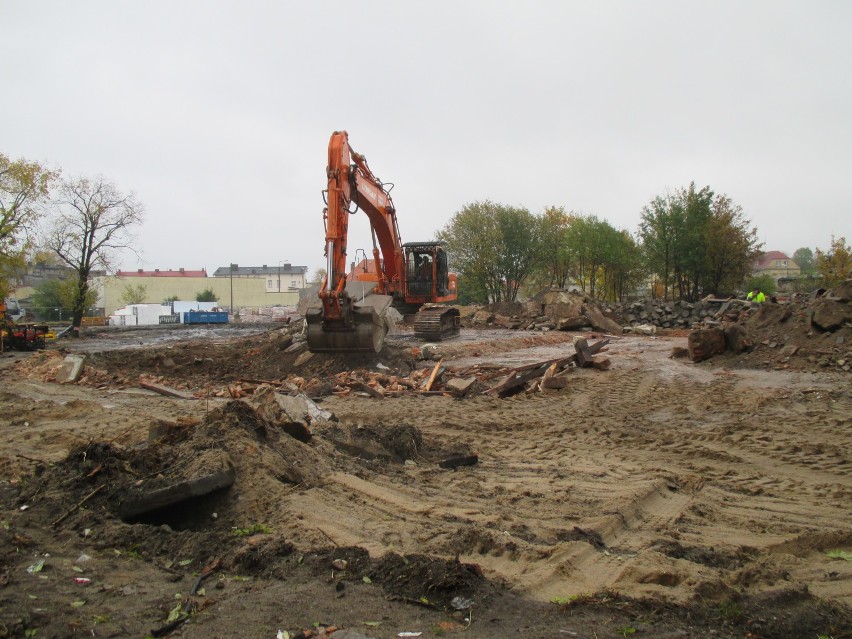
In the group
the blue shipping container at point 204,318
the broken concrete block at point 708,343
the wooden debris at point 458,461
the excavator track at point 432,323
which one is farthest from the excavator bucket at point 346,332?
the blue shipping container at point 204,318

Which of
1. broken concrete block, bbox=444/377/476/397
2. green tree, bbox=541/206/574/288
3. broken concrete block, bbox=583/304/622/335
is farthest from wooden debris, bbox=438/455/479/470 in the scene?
green tree, bbox=541/206/574/288

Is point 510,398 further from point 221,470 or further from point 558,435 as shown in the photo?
point 221,470

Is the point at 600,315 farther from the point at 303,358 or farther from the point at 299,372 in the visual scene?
the point at 299,372

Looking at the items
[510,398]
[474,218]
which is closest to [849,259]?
[474,218]

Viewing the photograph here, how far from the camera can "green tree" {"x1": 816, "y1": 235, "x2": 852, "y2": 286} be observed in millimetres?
31984

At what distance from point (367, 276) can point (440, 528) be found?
1689cm

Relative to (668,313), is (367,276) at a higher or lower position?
higher

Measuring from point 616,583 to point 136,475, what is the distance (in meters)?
3.85

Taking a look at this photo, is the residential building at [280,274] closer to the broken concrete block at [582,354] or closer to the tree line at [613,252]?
the tree line at [613,252]

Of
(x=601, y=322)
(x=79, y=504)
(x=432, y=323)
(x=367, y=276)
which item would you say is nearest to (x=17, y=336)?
(x=367, y=276)

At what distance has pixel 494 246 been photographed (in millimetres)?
46500

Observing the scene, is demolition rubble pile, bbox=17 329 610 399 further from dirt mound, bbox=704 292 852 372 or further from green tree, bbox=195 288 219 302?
green tree, bbox=195 288 219 302

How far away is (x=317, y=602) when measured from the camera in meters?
3.29

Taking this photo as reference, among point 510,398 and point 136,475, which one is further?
point 510,398
